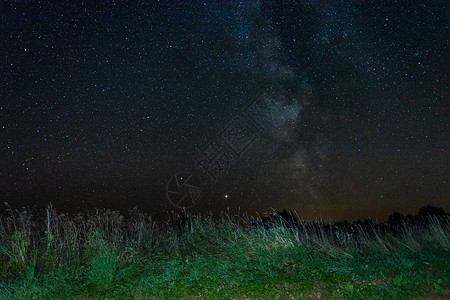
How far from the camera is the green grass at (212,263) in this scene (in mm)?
6969

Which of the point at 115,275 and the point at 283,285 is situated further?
the point at 115,275

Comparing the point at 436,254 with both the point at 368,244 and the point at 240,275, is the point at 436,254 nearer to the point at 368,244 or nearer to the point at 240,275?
the point at 368,244

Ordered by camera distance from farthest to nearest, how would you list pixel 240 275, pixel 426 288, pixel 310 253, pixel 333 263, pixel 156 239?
1. pixel 156 239
2. pixel 310 253
3. pixel 333 263
4. pixel 240 275
5. pixel 426 288

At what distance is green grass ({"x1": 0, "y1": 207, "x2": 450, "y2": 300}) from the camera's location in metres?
6.97

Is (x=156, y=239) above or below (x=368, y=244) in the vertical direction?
above

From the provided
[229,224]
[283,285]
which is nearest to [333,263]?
[283,285]

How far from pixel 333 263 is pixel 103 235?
457 centimetres

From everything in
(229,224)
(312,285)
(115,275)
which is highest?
(229,224)

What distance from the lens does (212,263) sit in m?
8.35

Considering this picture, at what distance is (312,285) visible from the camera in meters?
7.13

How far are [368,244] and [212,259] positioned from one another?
11.1ft

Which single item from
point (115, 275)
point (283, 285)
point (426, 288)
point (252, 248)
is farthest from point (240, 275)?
point (426, 288)

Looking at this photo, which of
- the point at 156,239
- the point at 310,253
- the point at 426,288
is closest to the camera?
→ the point at 426,288

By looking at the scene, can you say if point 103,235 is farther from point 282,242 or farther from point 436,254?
point 436,254
